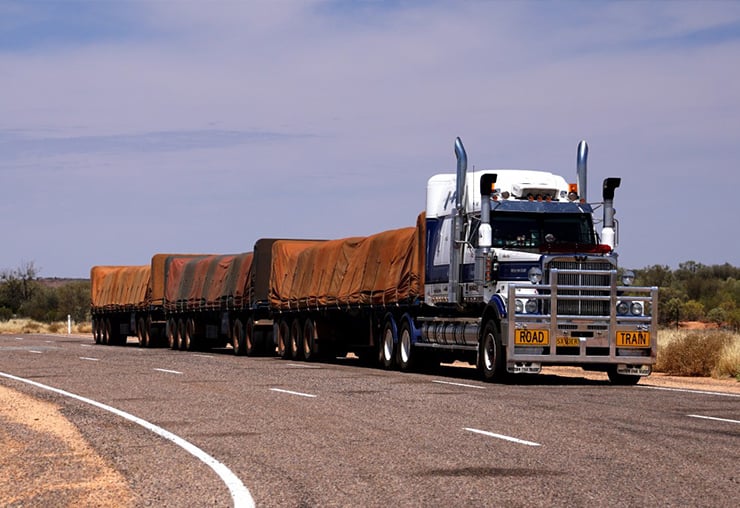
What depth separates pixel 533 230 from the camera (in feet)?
72.4

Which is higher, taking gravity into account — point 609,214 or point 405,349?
point 609,214

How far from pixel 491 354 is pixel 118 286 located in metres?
31.8

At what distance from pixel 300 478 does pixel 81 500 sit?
1.77m

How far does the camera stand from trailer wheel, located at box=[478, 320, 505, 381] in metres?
21.4

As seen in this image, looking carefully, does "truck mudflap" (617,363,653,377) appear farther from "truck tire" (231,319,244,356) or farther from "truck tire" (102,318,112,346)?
"truck tire" (102,318,112,346)

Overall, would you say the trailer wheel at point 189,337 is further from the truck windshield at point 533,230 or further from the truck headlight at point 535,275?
the truck headlight at point 535,275

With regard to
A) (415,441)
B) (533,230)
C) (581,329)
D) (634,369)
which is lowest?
(415,441)

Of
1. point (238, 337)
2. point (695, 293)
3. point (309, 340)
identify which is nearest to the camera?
point (309, 340)

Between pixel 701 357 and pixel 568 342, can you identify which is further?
pixel 701 357

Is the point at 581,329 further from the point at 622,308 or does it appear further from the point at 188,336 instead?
the point at 188,336

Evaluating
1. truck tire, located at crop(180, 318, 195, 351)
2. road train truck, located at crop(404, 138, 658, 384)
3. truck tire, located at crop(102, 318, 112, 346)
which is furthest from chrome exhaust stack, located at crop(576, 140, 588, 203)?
truck tire, located at crop(102, 318, 112, 346)

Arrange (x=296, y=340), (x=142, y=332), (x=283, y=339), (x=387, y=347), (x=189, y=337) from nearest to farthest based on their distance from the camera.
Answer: (x=387, y=347)
(x=296, y=340)
(x=283, y=339)
(x=189, y=337)
(x=142, y=332)

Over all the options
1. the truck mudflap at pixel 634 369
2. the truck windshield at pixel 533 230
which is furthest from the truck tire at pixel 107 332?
the truck mudflap at pixel 634 369

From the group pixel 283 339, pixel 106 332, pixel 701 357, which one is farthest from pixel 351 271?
pixel 106 332
